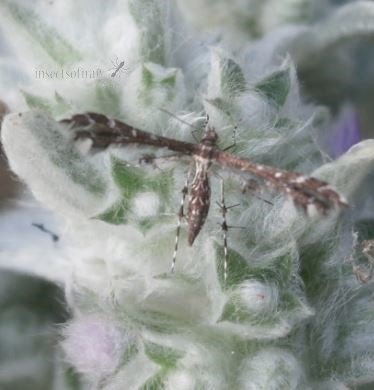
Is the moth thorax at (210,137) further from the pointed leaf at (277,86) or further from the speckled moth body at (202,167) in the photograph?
the pointed leaf at (277,86)

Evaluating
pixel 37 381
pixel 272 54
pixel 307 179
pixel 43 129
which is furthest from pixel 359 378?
pixel 37 381

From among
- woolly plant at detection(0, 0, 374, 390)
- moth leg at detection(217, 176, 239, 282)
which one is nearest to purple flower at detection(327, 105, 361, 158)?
woolly plant at detection(0, 0, 374, 390)

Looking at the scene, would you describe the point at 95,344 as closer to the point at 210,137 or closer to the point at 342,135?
the point at 210,137

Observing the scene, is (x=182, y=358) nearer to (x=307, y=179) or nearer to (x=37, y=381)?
(x=307, y=179)

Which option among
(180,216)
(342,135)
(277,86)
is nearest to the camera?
(180,216)

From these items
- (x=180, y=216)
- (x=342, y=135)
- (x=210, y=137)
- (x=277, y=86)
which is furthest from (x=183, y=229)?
(x=342, y=135)

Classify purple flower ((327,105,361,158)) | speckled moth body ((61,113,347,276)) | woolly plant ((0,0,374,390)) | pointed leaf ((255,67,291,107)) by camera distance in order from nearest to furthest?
1. speckled moth body ((61,113,347,276))
2. woolly plant ((0,0,374,390))
3. pointed leaf ((255,67,291,107))
4. purple flower ((327,105,361,158))

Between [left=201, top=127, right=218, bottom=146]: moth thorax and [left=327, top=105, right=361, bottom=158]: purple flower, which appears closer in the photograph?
[left=201, top=127, right=218, bottom=146]: moth thorax

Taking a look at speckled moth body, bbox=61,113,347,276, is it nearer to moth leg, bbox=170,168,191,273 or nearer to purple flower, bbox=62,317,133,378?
moth leg, bbox=170,168,191,273
